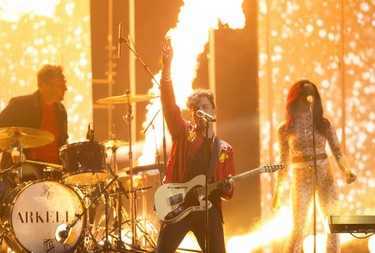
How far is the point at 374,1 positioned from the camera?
32.5 feet

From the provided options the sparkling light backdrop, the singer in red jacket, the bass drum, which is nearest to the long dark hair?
the singer in red jacket

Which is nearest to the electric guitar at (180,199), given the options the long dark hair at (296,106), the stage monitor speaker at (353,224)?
the stage monitor speaker at (353,224)

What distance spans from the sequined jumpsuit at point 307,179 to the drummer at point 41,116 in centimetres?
262

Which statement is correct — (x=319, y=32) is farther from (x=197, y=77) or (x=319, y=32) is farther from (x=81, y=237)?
(x=81, y=237)

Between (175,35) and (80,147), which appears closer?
(80,147)

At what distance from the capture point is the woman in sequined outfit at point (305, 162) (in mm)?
6965

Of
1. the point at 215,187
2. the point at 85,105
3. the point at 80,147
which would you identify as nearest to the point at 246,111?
the point at 85,105

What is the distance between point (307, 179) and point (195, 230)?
197 cm

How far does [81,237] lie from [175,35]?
10.4ft

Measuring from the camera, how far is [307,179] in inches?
277

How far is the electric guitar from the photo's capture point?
5.37 meters

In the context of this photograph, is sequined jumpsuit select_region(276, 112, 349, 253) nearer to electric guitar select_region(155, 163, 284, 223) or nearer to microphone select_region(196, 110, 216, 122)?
electric guitar select_region(155, 163, 284, 223)

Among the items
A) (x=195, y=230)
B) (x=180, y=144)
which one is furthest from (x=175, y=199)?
(x=180, y=144)

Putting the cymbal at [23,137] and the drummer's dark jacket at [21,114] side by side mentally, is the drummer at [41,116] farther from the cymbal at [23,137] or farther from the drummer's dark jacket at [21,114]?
the cymbal at [23,137]
